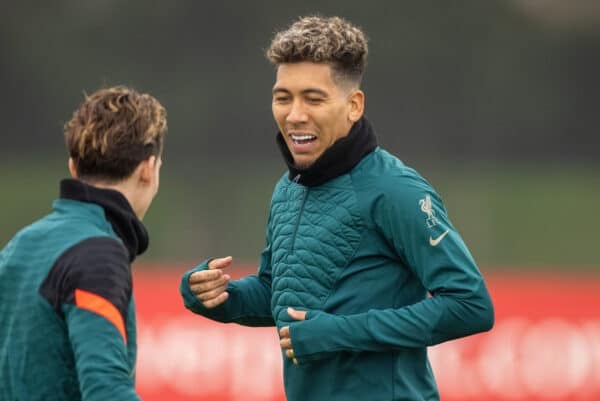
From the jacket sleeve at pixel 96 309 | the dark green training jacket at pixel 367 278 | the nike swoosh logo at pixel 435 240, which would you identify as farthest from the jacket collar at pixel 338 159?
the jacket sleeve at pixel 96 309

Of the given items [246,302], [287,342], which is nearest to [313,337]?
[287,342]

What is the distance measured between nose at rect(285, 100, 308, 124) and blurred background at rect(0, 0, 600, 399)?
875cm

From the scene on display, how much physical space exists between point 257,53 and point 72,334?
34.2 ft

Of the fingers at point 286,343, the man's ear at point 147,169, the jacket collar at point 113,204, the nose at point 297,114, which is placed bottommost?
the fingers at point 286,343

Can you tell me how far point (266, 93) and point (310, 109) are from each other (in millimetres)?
9596

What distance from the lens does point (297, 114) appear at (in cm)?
326

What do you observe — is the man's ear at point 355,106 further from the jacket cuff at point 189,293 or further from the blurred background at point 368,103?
the blurred background at point 368,103

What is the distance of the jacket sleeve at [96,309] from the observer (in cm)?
255

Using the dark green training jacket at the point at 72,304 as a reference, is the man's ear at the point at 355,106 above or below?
above

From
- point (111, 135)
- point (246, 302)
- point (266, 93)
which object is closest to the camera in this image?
point (111, 135)

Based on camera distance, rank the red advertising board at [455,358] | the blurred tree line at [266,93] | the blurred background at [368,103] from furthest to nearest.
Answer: the blurred tree line at [266,93]
the blurred background at [368,103]
the red advertising board at [455,358]

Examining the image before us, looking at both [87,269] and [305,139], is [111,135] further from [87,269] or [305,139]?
[305,139]

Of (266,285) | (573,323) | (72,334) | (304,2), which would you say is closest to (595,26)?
(304,2)

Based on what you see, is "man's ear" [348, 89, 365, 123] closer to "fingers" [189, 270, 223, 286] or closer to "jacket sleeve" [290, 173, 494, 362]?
"jacket sleeve" [290, 173, 494, 362]
